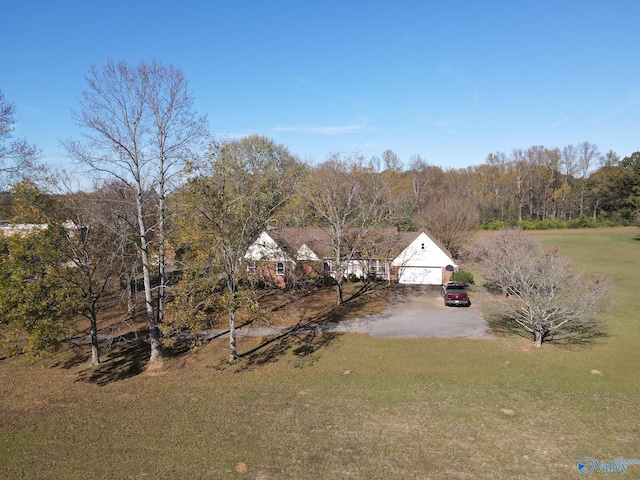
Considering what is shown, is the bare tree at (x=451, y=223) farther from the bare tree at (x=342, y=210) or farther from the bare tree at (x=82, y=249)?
the bare tree at (x=82, y=249)

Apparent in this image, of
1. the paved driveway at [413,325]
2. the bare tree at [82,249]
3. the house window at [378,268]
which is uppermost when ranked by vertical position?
the bare tree at [82,249]

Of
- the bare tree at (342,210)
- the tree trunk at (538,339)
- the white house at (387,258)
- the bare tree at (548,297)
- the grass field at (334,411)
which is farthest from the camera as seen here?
the white house at (387,258)

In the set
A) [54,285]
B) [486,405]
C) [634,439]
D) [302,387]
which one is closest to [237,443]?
[302,387]

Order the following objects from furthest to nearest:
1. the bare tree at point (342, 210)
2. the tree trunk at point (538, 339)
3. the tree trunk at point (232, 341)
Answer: the bare tree at point (342, 210), the tree trunk at point (538, 339), the tree trunk at point (232, 341)

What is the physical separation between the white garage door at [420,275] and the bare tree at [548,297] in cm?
561

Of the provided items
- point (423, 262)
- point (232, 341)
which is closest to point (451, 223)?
point (423, 262)

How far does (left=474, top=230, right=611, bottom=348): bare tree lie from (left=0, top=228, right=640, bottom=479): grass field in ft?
4.23

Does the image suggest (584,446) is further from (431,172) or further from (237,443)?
(431,172)

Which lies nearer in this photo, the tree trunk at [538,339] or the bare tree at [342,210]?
the tree trunk at [538,339]

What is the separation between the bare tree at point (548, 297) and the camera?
18703 millimetres

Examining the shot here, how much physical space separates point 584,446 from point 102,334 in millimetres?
23096

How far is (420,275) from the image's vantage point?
1350 inches

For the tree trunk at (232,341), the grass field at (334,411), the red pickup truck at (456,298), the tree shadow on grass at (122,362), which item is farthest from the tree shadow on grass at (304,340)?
the red pickup truck at (456,298)

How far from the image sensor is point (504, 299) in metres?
27.5
